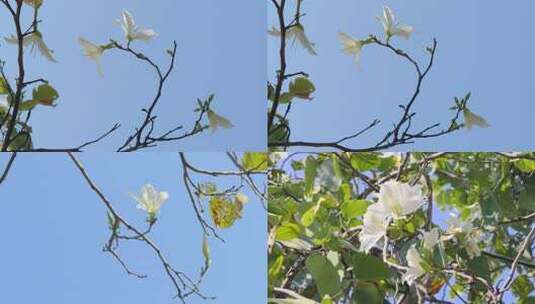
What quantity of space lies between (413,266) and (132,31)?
56cm

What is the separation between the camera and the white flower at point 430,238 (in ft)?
4.09

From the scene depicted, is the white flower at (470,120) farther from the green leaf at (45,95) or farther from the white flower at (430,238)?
the green leaf at (45,95)

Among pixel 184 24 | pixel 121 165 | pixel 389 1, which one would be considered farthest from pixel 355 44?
pixel 121 165

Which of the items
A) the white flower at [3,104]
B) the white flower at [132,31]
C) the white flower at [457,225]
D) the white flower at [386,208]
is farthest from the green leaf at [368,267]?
the white flower at [3,104]

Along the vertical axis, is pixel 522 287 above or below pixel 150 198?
below

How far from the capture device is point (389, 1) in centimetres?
138

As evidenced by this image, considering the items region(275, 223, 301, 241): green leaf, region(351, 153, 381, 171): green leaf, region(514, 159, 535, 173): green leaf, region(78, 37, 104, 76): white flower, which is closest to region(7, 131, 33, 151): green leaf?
region(78, 37, 104, 76): white flower

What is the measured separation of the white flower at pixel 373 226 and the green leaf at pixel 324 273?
57mm

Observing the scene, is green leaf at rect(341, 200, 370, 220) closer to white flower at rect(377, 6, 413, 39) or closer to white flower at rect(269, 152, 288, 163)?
white flower at rect(269, 152, 288, 163)

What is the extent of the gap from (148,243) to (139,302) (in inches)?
3.6

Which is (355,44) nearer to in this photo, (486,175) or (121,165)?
(486,175)

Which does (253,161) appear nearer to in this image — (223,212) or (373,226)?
(223,212)

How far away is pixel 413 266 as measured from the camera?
124cm

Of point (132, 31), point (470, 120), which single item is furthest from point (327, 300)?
point (132, 31)
